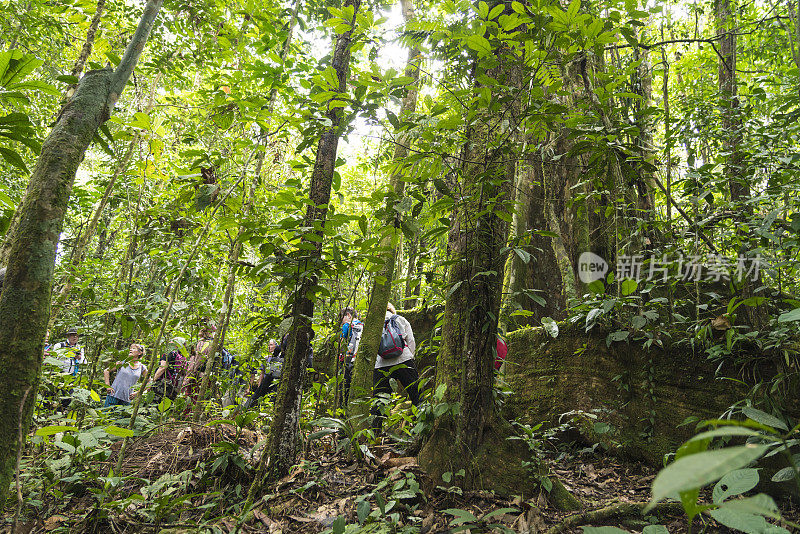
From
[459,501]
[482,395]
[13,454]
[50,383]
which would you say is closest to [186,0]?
[50,383]

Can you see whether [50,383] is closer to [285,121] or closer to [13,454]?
[13,454]

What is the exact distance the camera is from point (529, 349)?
190 inches

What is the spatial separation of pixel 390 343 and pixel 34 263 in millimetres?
3883

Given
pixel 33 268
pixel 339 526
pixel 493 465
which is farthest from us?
pixel 493 465

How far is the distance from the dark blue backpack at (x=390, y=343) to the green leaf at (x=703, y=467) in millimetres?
4502

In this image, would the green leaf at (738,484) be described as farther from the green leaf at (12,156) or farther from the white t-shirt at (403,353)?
the white t-shirt at (403,353)

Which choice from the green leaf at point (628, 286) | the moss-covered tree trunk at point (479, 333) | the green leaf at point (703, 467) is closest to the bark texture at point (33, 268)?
the green leaf at point (703, 467)

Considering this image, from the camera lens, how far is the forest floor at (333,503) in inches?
85.6

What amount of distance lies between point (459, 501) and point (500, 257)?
1.50 m

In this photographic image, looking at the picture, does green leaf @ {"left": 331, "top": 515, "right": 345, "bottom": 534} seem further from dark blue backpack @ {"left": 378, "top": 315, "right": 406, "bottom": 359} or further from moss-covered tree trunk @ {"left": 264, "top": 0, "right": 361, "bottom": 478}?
dark blue backpack @ {"left": 378, "top": 315, "right": 406, "bottom": 359}

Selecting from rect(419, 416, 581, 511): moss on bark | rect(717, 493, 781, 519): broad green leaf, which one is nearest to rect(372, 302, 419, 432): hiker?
rect(419, 416, 581, 511): moss on bark

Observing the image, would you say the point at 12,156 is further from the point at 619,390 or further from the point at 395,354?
the point at 619,390

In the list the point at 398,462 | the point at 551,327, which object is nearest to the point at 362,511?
the point at 398,462

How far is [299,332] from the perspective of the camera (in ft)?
9.53
